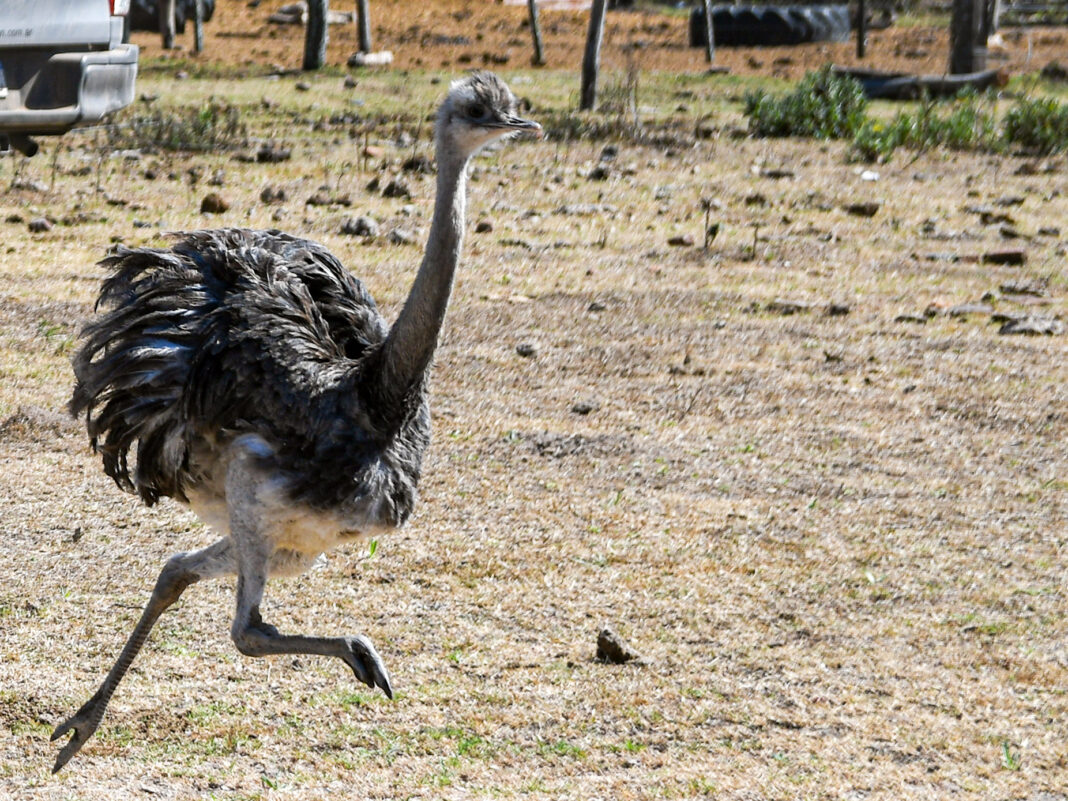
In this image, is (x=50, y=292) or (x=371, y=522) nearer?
(x=371, y=522)

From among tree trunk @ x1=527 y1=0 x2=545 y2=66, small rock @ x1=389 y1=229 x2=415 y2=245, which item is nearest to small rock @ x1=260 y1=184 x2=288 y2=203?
small rock @ x1=389 y1=229 x2=415 y2=245

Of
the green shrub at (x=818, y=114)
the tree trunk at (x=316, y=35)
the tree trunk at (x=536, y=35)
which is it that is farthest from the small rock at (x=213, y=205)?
the tree trunk at (x=536, y=35)

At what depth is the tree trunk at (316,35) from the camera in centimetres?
1848

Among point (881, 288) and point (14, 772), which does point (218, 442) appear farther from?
point (881, 288)

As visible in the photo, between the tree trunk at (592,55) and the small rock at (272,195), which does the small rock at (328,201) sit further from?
the tree trunk at (592,55)

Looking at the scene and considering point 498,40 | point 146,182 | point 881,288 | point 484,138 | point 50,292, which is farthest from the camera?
point 498,40

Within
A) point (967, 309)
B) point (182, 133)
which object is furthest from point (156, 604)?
point (182, 133)

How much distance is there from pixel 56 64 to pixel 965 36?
13879mm

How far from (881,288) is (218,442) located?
5.45m

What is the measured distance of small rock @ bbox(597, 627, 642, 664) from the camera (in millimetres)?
4277

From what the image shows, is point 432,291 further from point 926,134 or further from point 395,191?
point 926,134

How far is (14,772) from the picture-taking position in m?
3.69

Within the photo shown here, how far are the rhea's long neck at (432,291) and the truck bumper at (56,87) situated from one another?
3287 mm

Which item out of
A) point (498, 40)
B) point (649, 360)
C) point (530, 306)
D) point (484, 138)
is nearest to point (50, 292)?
point (530, 306)
